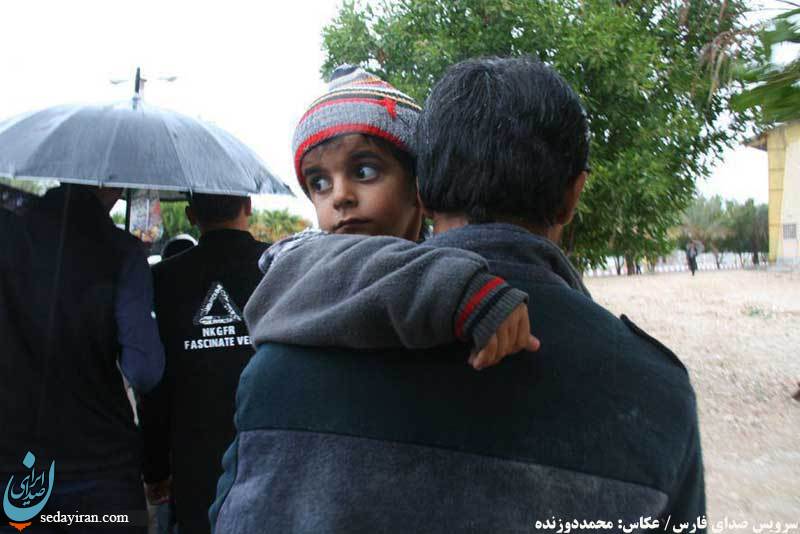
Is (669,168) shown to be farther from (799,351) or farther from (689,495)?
(799,351)

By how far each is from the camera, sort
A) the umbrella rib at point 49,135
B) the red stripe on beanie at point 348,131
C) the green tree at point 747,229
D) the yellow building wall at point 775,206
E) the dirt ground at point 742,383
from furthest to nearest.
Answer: the green tree at point 747,229
the yellow building wall at point 775,206
the dirt ground at point 742,383
the umbrella rib at point 49,135
the red stripe on beanie at point 348,131

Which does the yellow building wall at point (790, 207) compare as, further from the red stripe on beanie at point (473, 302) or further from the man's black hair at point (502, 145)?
the red stripe on beanie at point (473, 302)

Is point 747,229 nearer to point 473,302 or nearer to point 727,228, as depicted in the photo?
point 727,228

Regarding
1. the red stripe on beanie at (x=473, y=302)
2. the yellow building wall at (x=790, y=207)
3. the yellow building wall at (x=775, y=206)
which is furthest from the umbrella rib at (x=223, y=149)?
the yellow building wall at (x=775, y=206)

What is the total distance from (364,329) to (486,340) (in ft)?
0.58

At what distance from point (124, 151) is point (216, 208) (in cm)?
39

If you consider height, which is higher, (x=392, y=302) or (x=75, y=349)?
(x=392, y=302)

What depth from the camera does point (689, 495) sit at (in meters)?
0.94

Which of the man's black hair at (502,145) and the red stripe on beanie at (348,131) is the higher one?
the red stripe on beanie at (348,131)

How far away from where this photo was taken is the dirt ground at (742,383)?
17.5 feet

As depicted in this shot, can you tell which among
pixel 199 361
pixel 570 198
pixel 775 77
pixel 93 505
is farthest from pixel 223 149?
pixel 775 77

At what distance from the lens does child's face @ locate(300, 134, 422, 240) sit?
61.6 inches

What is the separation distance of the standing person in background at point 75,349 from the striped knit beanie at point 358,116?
2.81 feet

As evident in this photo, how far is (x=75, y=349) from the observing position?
6.60ft
